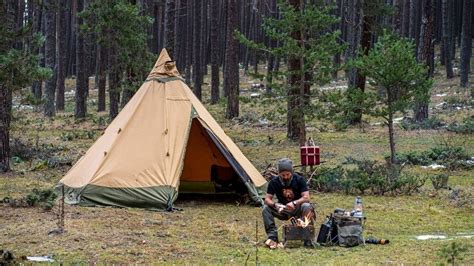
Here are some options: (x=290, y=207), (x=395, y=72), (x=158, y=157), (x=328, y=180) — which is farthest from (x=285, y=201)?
(x=395, y=72)

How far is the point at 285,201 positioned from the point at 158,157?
3.31 meters

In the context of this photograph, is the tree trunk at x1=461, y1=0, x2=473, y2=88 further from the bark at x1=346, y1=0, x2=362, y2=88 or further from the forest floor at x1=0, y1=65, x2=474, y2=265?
the forest floor at x1=0, y1=65, x2=474, y2=265

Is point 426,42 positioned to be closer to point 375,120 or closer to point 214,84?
point 375,120

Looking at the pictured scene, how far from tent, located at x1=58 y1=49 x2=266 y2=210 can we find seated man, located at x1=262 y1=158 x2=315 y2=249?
2.75 m

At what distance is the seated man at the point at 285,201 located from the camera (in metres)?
8.81

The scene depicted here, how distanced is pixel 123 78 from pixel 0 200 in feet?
33.1

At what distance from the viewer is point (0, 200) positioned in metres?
11.4

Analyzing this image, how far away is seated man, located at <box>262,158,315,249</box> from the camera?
881 centimetres

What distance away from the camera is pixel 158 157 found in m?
11.8

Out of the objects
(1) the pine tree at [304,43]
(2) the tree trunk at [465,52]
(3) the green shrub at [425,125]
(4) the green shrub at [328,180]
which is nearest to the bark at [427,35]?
(3) the green shrub at [425,125]

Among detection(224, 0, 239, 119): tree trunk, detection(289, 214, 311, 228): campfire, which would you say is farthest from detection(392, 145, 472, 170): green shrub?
detection(224, 0, 239, 119): tree trunk

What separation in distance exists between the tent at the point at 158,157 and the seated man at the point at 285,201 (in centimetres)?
275

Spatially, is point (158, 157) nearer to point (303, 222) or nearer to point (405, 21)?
point (303, 222)

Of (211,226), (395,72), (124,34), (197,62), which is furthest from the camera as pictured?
(197,62)
